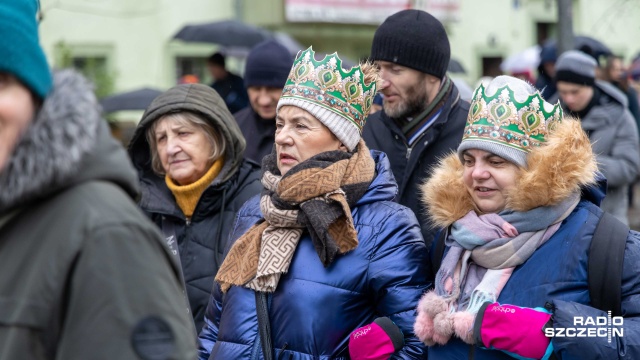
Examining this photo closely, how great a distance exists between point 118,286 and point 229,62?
20232mm

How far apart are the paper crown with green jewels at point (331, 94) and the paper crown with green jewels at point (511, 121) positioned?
0.46m

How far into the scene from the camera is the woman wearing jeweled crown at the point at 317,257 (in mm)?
3611

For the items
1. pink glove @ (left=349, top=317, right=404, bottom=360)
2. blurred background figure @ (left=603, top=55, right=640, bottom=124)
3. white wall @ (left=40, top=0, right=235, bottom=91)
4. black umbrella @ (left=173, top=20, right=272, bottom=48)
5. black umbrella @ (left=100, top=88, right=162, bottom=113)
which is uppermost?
pink glove @ (left=349, top=317, right=404, bottom=360)

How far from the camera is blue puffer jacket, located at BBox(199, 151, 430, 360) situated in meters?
3.59

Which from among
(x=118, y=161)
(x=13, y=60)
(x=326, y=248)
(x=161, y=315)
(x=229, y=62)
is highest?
(x=13, y=60)

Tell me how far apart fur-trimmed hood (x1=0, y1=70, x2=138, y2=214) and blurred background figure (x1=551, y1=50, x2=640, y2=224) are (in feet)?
18.4

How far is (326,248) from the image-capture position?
361 centimetres

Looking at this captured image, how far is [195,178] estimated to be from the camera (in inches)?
195

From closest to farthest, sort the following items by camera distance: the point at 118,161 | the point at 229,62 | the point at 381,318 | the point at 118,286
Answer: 1. the point at 118,286
2. the point at 118,161
3. the point at 381,318
4. the point at 229,62

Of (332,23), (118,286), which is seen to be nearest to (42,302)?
(118,286)

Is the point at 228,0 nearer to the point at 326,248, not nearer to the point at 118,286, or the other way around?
the point at 326,248

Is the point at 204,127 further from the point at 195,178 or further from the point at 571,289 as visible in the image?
the point at 571,289

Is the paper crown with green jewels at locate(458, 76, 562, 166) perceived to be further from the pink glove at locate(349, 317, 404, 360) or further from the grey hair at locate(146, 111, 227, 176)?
the grey hair at locate(146, 111, 227, 176)

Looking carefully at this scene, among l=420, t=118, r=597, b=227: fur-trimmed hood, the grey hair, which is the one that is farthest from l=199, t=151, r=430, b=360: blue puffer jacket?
the grey hair
